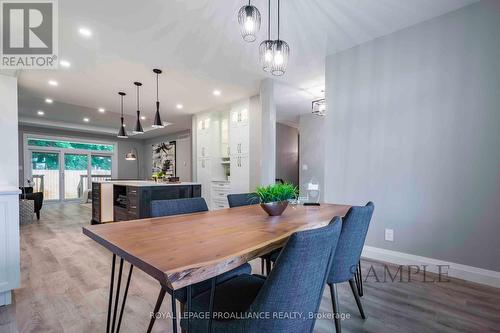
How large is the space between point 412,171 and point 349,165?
0.68m

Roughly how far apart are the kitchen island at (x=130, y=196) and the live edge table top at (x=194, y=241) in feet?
8.63

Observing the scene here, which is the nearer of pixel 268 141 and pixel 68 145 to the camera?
pixel 268 141

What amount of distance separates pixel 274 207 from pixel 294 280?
801 millimetres

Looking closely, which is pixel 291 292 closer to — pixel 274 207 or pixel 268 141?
pixel 274 207

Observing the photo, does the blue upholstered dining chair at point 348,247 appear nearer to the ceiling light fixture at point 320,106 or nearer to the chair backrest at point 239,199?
the chair backrest at point 239,199

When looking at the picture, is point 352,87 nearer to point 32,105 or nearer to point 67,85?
point 67,85

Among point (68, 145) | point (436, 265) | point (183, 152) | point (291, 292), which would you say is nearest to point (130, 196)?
point (291, 292)

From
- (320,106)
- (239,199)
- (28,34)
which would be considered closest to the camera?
(239,199)

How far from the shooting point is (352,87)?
303cm

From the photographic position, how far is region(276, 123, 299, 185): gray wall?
7.61 meters

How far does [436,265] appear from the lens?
238 centimetres

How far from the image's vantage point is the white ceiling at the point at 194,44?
2.28 m

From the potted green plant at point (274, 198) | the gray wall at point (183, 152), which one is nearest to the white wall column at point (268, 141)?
the potted green plant at point (274, 198)

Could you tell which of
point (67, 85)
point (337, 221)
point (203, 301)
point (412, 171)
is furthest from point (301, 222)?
point (67, 85)
